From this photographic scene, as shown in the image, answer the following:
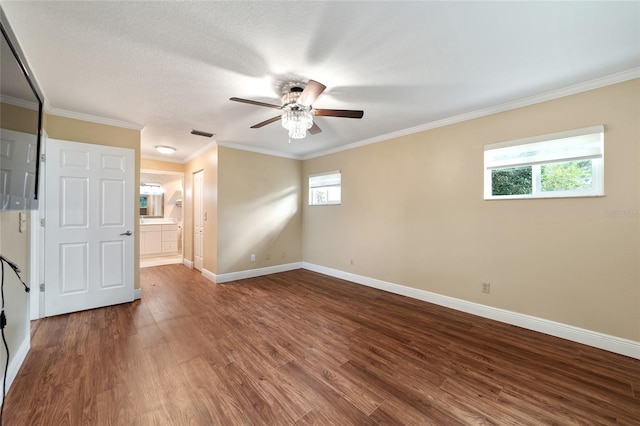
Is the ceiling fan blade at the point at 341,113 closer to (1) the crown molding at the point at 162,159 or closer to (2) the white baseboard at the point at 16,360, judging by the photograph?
(2) the white baseboard at the point at 16,360

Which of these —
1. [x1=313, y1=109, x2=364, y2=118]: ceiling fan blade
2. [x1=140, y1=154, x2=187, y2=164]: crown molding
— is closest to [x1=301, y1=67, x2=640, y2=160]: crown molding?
[x1=313, y1=109, x2=364, y2=118]: ceiling fan blade

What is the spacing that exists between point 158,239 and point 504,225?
7.61 m

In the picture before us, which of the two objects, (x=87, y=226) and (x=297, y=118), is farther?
(x=87, y=226)

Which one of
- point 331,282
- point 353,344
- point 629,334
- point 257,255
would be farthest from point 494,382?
point 257,255

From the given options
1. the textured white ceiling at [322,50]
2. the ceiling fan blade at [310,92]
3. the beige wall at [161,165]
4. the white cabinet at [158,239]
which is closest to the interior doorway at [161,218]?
the white cabinet at [158,239]

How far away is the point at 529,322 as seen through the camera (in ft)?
8.91

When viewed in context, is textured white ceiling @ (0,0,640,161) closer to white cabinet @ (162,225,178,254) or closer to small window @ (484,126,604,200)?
small window @ (484,126,604,200)

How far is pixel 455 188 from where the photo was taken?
3.32m

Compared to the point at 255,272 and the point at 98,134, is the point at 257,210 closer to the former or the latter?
the point at 255,272

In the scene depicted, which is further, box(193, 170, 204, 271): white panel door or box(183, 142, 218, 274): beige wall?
box(193, 170, 204, 271): white panel door

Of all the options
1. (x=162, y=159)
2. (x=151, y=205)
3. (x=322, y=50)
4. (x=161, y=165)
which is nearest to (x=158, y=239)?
(x=151, y=205)

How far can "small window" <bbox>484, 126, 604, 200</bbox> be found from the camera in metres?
2.42

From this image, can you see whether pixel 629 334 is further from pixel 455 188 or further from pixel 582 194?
pixel 455 188

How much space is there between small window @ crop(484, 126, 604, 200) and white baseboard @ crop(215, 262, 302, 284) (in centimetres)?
390
